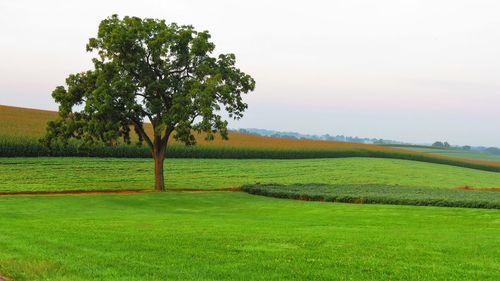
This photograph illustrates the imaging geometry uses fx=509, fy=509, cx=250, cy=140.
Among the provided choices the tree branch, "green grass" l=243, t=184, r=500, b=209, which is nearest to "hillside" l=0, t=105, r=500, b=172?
the tree branch

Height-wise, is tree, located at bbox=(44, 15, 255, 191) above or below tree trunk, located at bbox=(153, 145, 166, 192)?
Result: above

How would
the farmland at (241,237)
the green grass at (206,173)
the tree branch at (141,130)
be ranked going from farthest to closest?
the green grass at (206,173) → the tree branch at (141,130) → the farmland at (241,237)

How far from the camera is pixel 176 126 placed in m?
41.8

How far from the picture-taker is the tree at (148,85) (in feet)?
134

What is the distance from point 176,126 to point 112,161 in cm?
2249

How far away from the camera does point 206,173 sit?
6103 centimetres

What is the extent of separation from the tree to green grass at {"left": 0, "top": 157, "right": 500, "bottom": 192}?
526 cm

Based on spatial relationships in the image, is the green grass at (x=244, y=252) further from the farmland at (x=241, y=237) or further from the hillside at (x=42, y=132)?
the hillside at (x=42, y=132)

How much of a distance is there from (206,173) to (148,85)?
20.7 meters

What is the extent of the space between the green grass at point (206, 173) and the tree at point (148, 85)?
207 inches

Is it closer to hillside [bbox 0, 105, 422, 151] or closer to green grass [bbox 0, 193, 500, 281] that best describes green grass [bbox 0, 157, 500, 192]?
hillside [bbox 0, 105, 422, 151]

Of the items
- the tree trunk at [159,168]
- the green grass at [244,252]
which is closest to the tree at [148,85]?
the tree trunk at [159,168]

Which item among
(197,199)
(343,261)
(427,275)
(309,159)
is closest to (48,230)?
(343,261)

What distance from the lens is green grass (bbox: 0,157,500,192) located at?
4762 centimetres
